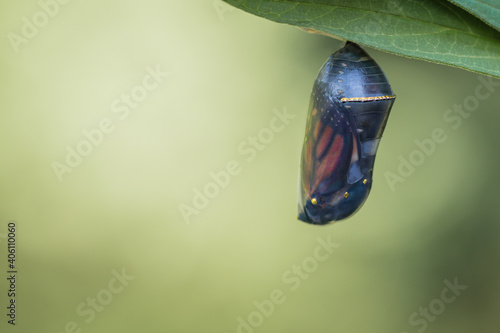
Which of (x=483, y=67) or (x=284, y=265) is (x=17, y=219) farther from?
(x=483, y=67)

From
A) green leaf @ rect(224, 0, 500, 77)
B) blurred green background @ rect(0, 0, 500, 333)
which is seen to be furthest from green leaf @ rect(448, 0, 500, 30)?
blurred green background @ rect(0, 0, 500, 333)

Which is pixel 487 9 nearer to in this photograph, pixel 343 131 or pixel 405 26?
pixel 405 26

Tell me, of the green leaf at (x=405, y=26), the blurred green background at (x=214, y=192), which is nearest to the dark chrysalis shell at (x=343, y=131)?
the green leaf at (x=405, y=26)

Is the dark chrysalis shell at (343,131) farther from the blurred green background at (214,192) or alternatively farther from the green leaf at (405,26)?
the blurred green background at (214,192)

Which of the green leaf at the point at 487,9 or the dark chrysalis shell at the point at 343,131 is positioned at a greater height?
the green leaf at the point at 487,9

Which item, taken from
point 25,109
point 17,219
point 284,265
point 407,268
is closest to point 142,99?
point 25,109

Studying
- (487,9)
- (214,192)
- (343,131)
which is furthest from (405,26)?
(214,192)
